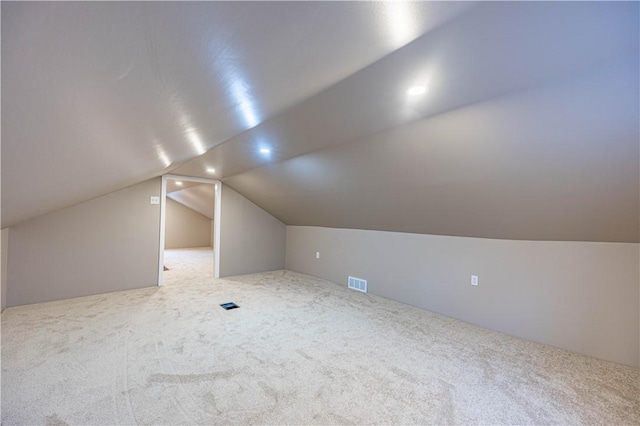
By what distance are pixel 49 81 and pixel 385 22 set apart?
1.02m

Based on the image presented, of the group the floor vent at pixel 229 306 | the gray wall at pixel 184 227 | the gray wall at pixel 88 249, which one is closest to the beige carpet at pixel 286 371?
the floor vent at pixel 229 306

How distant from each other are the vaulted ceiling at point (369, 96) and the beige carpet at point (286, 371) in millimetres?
1293

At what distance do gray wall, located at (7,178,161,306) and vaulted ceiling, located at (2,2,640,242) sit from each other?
248cm

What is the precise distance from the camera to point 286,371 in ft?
7.24

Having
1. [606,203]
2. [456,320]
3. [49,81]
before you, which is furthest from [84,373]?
[606,203]

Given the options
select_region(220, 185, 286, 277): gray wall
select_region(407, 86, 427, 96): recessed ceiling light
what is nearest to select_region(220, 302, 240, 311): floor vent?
select_region(220, 185, 286, 277): gray wall

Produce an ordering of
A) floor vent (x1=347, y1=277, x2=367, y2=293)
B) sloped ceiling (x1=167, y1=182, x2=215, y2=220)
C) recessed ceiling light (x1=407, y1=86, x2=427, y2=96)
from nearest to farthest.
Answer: recessed ceiling light (x1=407, y1=86, x2=427, y2=96) → floor vent (x1=347, y1=277, x2=367, y2=293) → sloped ceiling (x1=167, y1=182, x2=215, y2=220)

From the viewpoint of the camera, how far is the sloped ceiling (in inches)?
299

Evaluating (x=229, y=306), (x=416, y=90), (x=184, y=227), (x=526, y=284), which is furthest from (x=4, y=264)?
(x=184, y=227)

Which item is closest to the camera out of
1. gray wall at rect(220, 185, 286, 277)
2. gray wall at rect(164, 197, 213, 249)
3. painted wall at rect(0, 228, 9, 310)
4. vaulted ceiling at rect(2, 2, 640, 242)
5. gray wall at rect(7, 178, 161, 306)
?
vaulted ceiling at rect(2, 2, 640, 242)

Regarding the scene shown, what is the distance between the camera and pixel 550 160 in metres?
1.99

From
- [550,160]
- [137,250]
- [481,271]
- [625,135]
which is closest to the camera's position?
[625,135]

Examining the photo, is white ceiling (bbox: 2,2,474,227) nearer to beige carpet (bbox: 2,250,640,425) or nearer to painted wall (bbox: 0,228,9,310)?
beige carpet (bbox: 2,250,640,425)

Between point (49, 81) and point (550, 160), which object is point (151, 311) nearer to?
point (49, 81)
